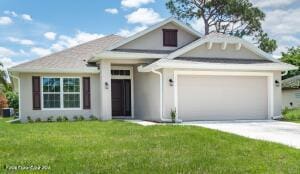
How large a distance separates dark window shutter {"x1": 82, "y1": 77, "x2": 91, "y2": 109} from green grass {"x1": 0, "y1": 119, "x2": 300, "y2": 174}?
781cm

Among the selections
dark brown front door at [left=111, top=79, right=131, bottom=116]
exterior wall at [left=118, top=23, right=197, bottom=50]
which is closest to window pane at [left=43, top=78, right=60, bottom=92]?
dark brown front door at [left=111, top=79, right=131, bottom=116]

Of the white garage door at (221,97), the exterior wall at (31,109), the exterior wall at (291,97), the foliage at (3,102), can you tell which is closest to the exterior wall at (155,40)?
the exterior wall at (31,109)

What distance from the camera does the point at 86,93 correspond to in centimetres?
2030

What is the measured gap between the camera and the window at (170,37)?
20.8 metres

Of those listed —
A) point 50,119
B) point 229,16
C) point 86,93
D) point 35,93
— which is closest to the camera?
point 35,93

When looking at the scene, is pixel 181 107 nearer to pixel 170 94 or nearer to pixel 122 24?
pixel 170 94

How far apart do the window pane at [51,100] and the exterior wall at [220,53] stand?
6794mm

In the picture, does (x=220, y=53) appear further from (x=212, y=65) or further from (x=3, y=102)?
(x=3, y=102)

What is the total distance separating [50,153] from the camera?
9.12m

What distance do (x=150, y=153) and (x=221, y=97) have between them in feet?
34.5

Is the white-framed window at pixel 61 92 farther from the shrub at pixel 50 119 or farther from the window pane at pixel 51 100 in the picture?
the shrub at pixel 50 119

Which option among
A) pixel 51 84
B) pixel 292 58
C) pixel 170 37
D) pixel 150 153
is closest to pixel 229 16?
pixel 292 58

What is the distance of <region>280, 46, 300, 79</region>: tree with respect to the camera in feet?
128

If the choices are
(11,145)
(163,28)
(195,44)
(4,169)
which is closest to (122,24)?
(163,28)
